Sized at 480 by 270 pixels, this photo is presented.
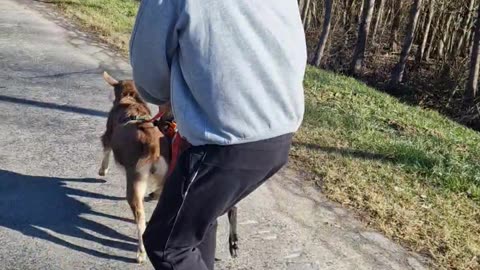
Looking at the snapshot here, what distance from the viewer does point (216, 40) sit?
2.30 m

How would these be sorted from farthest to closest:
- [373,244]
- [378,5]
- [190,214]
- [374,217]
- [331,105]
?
[378,5] < [331,105] < [374,217] < [373,244] < [190,214]

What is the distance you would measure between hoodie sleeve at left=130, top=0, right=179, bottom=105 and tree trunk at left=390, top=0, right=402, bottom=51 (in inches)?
606

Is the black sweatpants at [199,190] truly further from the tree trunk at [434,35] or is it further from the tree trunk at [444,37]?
the tree trunk at [434,35]

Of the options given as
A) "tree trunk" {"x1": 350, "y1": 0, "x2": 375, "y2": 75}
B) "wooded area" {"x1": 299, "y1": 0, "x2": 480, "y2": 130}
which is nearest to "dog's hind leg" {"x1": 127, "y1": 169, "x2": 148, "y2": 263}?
"wooded area" {"x1": 299, "y1": 0, "x2": 480, "y2": 130}

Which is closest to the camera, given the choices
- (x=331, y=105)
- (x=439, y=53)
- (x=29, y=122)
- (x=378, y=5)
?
(x=29, y=122)

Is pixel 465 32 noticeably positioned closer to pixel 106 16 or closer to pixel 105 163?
pixel 106 16

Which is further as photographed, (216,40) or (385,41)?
(385,41)

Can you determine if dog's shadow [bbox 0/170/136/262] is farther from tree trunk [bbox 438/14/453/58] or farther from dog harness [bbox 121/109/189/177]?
tree trunk [bbox 438/14/453/58]

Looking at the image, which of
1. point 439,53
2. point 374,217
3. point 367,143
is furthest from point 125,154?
point 439,53

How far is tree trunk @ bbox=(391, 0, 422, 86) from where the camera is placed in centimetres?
1327

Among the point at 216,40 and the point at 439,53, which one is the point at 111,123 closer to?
the point at 216,40

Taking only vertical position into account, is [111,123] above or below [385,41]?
above

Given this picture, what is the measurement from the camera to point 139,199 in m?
3.88

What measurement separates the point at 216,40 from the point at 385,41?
52.4 feet
